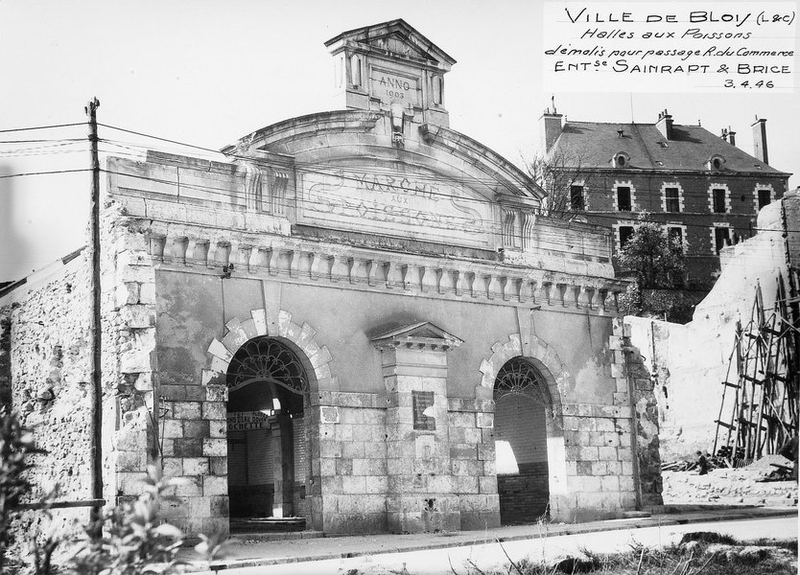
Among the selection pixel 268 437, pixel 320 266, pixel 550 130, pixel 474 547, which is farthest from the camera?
pixel 550 130

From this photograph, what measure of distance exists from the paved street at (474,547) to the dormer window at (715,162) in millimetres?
23392

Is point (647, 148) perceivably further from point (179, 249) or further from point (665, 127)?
point (179, 249)

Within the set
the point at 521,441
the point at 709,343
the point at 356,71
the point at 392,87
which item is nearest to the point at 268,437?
the point at 521,441

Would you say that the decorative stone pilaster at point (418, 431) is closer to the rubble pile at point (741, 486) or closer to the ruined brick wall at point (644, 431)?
the ruined brick wall at point (644, 431)

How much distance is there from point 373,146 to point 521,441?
290 inches

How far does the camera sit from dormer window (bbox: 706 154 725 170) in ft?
133

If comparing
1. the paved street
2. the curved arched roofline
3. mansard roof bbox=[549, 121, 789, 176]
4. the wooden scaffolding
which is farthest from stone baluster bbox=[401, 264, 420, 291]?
A: mansard roof bbox=[549, 121, 789, 176]

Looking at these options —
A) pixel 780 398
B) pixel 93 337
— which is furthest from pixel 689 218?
pixel 93 337

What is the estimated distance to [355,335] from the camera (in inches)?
733

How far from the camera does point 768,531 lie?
651 inches

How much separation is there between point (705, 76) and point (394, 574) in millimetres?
8039

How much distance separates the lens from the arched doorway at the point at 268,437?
1798cm

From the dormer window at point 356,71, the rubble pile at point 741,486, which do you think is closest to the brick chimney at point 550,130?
the rubble pile at point 741,486

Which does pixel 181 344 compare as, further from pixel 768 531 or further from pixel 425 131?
pixel 768 531
